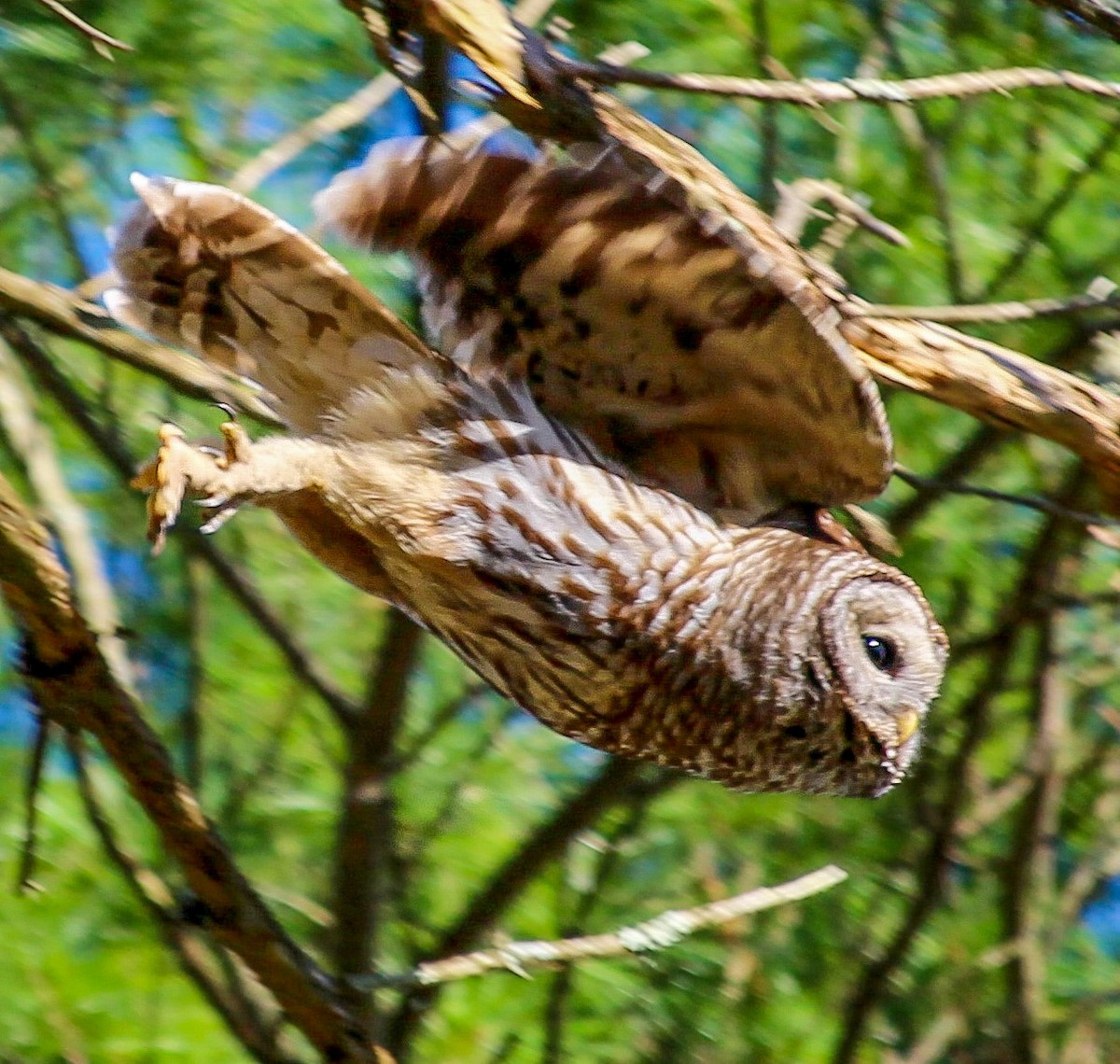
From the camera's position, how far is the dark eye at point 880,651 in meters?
2.99

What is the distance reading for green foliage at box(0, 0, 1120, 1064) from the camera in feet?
12.2

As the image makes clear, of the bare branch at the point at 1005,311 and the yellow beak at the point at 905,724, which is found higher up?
the bare branch at the point at 1005,311

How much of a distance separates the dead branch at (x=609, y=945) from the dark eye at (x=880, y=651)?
41cm

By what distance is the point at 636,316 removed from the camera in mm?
2748

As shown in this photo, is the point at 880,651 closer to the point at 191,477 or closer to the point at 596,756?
the point at 191,477

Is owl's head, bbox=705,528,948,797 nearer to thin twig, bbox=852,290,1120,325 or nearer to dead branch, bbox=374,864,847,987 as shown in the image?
dead branch, bbox=374,864,847,987

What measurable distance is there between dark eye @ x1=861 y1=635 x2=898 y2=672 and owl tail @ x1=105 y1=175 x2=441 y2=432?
86 cm

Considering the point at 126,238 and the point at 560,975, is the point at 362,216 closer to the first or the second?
the point at 126,238

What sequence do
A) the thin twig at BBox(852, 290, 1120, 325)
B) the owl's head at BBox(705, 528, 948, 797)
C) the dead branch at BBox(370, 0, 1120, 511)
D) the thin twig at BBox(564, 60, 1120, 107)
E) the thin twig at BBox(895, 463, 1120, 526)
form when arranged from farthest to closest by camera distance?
1. the owl's head at BBox(705, 528, 948, 797)
2. the thin twig at BBox(895, 463, 1120, 526)
3. the thin twig at BBox(852, 290, 1120, 325)
4. the dead branch at BBox(370, 0, 1120, 511)
5. the thin twig at BBox(564, 60, 1120, 107)

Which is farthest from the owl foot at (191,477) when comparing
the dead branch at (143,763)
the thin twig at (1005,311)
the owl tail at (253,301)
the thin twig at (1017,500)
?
the thin twig at (1017,500)

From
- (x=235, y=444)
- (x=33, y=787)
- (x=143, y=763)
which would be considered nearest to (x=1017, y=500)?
(x=235, y=444)

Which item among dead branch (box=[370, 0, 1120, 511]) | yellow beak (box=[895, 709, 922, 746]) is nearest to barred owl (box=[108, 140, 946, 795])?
yellow beak (box=[895, 709, 922, 746])

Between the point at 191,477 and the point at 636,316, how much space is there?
2.35ft

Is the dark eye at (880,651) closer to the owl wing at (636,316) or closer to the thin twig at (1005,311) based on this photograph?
the owl wing at (636,316)
